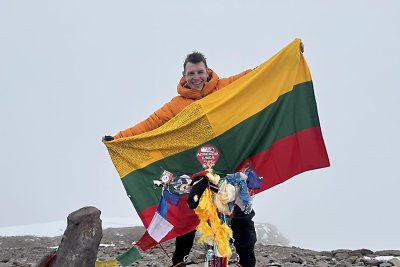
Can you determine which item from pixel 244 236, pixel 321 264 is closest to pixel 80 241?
pixel 244 236

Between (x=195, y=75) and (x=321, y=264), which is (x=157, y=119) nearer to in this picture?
(x=195, y=75)

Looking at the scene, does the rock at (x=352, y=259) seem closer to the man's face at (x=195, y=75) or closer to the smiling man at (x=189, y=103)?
the smiling man at (x=189, y=103)

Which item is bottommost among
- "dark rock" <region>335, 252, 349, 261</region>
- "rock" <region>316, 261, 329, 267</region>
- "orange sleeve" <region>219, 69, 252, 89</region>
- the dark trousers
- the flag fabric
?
"rock" <region>316, 261, 329, 267</region>

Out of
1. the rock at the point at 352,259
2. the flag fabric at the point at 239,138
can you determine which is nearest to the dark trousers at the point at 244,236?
the flag fabric at the point at 239,138

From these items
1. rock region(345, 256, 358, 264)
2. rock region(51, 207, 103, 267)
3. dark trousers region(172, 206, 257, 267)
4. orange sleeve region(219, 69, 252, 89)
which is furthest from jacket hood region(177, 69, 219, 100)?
rock region(345, 256, 358, 264)

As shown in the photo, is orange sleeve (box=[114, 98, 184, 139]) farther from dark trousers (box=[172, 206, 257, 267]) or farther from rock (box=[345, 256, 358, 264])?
rock (box=[345, 256, 358, 264])

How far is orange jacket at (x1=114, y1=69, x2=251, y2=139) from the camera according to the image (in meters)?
5.80

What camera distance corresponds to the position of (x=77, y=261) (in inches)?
192

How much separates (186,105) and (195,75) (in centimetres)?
43

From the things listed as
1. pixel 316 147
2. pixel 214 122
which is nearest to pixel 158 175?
pixel 214 122

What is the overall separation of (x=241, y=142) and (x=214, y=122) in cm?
42

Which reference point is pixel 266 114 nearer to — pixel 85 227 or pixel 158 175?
pixel 158 175

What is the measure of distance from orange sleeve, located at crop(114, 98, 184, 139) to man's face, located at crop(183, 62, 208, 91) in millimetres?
322

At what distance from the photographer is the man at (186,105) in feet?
17.1
